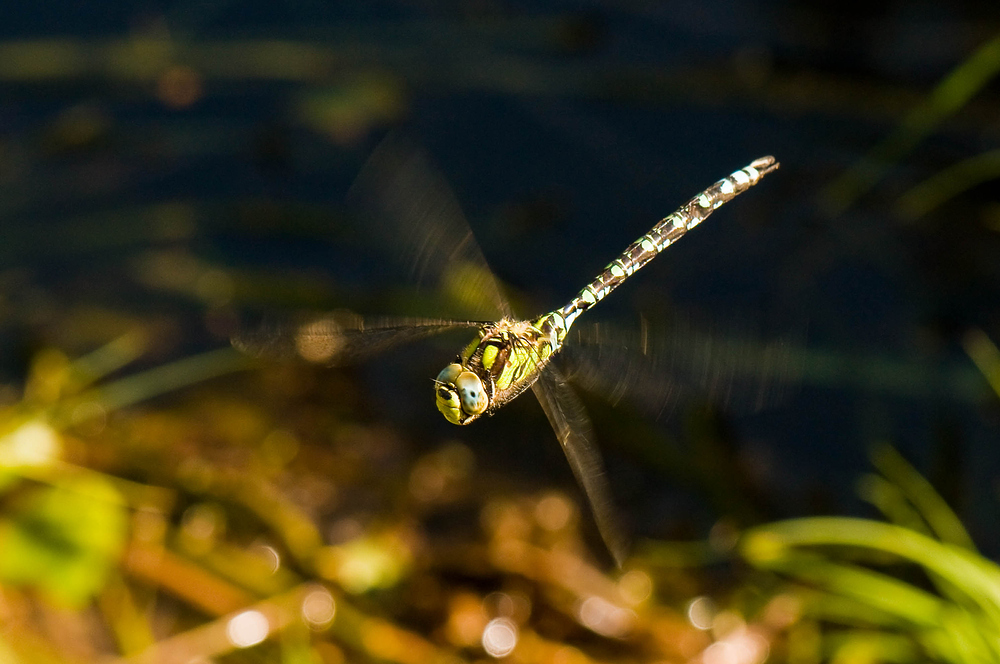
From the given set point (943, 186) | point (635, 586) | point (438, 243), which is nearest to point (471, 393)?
point (438, 243)

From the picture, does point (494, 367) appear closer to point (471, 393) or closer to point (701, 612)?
point (471, 393)

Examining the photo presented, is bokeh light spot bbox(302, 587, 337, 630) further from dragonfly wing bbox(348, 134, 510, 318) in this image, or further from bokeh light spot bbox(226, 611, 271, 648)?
dragonfly wing bbox(348, 134, 510, 318)

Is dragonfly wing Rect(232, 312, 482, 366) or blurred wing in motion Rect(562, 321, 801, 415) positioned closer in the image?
dragonfly wing Rect(232, 312, 482, 366)

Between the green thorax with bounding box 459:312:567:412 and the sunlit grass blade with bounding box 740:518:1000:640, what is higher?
the green thorax with bounding box 459:312:567:412

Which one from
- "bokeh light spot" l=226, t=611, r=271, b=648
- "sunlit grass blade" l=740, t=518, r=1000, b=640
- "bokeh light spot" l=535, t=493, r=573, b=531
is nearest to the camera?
"sunlit grass blade" l=740, t=518, r=1000, b=640

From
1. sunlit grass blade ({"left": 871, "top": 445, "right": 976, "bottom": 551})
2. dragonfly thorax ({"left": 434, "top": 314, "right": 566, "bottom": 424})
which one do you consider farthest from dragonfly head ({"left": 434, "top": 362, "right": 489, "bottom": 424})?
sunlit grass blade ({"left": 871, "top": 445, "right": 976, "bottom": 551})

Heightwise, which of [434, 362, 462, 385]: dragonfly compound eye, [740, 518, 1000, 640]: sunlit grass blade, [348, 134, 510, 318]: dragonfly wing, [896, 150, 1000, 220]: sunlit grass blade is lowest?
[740, 518, 1000, 640]: sunlit grass blade
